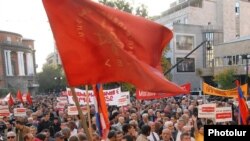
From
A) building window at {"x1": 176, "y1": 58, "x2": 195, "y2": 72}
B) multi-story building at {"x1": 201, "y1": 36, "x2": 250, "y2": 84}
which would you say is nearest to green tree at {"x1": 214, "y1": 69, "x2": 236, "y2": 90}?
multi-story building at {"x1": 201, "y1": 36, "x2": 250, "y2": 84}

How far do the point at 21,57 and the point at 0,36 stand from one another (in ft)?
21.4

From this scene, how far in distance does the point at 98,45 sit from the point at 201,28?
1935 inches

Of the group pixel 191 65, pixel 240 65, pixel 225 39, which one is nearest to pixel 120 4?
pixel 240 65

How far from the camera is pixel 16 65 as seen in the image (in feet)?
242

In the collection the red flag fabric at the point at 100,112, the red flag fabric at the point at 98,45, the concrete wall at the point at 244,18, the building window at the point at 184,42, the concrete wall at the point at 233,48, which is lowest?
the red flag fabric at the point at 100,112

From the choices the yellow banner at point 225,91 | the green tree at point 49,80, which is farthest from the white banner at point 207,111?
the green tree at point 49,80

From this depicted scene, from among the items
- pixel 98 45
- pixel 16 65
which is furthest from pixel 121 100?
pixel 16 65

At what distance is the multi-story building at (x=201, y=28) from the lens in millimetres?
48844

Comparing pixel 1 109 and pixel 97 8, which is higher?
pixel 97 8

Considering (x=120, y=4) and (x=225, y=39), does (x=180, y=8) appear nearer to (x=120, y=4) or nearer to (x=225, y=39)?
(x=225, y=39)

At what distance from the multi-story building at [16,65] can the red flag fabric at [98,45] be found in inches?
2534

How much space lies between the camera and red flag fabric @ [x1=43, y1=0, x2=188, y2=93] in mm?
3504

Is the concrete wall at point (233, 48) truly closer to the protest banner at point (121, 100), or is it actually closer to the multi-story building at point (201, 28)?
the multi-story building at point (201, 28)

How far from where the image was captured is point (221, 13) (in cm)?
5528
